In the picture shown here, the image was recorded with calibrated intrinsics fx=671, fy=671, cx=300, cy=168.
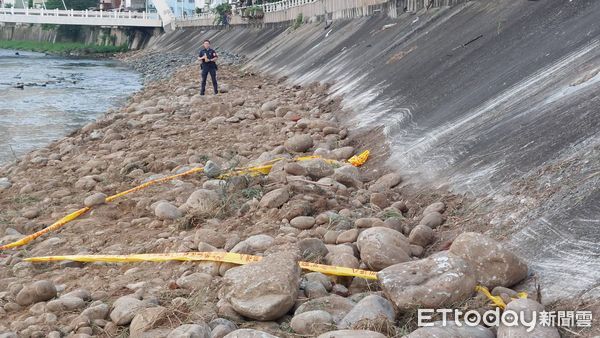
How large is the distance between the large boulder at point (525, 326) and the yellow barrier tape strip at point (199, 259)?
1.07 m

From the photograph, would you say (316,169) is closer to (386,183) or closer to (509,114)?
(386,183)

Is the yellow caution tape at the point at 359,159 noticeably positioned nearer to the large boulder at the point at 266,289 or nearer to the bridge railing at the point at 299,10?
the large boulder at the point at 266,289

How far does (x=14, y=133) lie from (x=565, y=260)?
14.1m

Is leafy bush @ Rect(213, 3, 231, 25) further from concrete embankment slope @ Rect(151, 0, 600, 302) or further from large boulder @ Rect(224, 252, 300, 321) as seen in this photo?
large boulder @ Rect(224, 252, 300, 321)

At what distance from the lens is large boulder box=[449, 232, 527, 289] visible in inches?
161

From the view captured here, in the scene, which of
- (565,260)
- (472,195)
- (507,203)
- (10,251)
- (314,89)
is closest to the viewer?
(565,260)

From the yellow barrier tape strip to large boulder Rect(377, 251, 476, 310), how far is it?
422 mm

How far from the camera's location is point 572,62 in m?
7.50

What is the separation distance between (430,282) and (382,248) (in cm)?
76

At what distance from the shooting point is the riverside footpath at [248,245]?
3.95m

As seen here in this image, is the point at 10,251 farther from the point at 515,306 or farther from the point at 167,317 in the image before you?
the point at 515,306

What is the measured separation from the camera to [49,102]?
21938 mm

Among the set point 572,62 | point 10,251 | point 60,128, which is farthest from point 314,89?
point 10,251

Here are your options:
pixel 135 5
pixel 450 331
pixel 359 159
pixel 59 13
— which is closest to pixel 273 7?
pixel 59 13
